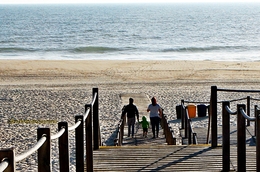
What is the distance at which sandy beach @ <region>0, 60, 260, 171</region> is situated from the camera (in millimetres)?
16328

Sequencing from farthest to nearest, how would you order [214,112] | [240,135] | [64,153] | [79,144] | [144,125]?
[144,125], [214,112], [240,135], [79,144], [64,153]

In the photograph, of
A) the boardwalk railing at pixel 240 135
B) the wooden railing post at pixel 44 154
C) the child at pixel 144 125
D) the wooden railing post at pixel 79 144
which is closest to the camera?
the wooden railing post at pixel 44 154

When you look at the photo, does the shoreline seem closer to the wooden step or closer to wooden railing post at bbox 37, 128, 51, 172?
the wooden step

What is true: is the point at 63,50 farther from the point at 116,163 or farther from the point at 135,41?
the point at 116,163

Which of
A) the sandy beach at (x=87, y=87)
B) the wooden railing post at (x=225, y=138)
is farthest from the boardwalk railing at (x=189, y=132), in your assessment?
the wooden railing post at (x=225, y=138)

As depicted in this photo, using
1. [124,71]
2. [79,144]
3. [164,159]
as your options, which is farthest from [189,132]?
[124,71]

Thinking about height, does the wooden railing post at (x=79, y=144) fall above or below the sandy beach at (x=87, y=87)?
above

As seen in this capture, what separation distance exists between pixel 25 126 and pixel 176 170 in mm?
9749

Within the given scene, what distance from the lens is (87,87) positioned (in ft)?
89.0

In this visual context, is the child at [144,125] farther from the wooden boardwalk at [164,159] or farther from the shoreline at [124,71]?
the shoreline at [124,71]

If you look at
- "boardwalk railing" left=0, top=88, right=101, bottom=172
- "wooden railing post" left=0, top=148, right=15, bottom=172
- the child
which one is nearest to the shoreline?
the child

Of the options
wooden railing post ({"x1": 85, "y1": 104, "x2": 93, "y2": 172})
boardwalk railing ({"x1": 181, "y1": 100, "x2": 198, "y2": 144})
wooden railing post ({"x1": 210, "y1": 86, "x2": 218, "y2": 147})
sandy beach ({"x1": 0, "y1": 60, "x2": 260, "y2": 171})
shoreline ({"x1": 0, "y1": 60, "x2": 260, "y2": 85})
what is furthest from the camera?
shoreline ({"x1": 0, "y1": 60, "x2": 260, "y2": 85})

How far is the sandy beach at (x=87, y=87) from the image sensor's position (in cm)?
1633

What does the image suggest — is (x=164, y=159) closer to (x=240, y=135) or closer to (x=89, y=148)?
(x=89, y=148)
